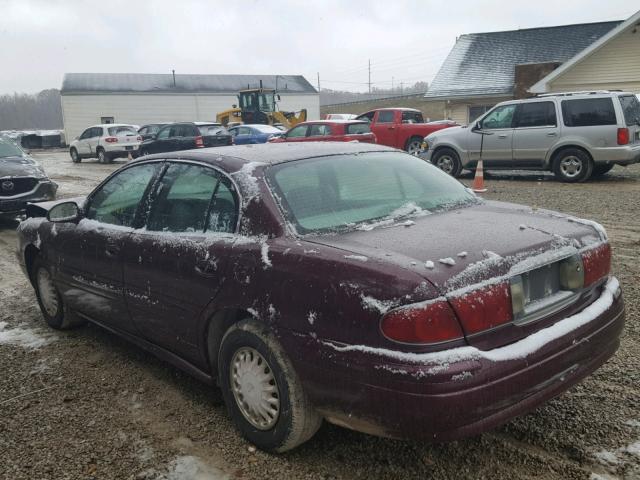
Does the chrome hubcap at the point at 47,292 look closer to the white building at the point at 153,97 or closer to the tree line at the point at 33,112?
the white building at the point at 153,97

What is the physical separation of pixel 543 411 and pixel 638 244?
4.42 meters

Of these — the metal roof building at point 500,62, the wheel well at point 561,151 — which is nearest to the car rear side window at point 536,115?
the wheel well at point 561,151

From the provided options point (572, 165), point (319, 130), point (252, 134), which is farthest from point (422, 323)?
point (252, 134)

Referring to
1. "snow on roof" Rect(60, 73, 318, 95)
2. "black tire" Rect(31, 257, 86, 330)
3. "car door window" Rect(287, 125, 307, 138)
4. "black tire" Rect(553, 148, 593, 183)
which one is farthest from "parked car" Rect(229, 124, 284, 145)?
"snow on roof" Rect(60, 73, 318, 95)

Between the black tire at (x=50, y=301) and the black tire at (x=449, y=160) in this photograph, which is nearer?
the black tire at (x=50, y=301)

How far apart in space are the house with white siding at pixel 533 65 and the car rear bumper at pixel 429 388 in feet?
72.0

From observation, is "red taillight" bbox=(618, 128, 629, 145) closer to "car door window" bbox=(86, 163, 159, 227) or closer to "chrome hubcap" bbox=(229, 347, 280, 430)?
"car door window" bbox=(86, 163, 159, 227)

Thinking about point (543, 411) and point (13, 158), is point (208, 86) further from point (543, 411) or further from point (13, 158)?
point (543, 411)

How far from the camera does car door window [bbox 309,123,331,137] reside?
53.9ft

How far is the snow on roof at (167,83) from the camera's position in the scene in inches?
1885

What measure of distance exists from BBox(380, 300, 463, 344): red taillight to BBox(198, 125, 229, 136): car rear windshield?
19.7 meters

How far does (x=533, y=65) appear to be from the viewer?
80.4ft

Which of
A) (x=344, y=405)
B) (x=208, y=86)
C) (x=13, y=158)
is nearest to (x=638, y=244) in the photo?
(x=344, y=405)

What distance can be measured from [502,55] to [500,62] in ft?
2.44
